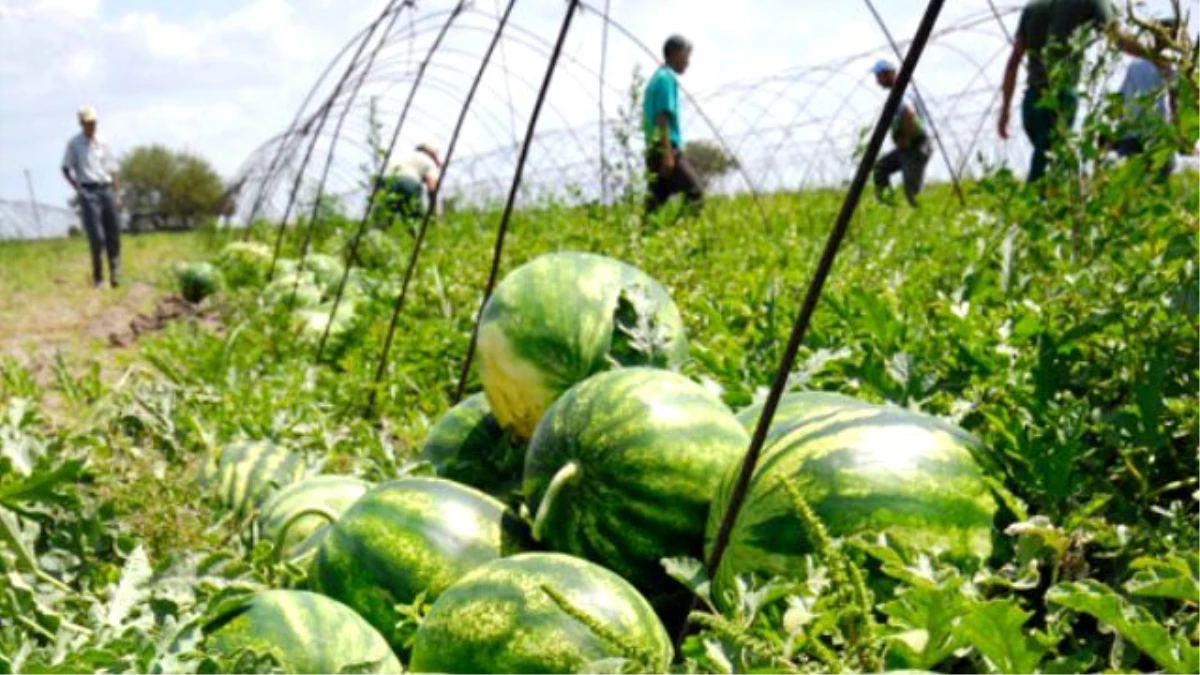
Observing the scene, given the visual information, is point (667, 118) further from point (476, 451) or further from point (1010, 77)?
point (476, 451)

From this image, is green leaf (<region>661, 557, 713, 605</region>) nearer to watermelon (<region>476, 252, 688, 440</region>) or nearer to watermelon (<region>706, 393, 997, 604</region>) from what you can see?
watermelon (<region>706, 393, 997, 604</region>)

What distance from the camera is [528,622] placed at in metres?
1.52

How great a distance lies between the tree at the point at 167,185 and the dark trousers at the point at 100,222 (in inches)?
1725

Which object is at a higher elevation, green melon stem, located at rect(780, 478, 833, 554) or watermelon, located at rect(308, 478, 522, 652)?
green melon stem, located at rect(780, 478, 833, 554)

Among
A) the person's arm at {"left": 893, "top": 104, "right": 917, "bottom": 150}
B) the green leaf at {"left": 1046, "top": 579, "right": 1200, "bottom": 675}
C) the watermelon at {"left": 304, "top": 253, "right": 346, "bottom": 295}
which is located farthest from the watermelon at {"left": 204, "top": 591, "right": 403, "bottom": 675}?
the person's arm at {"left": 893, "top": 104, "right": 917, "bottom": 150}

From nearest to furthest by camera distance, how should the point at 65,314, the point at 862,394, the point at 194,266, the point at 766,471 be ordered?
the point at 766,471
the point at 862,394
the point at 194,266
the point at 65,314

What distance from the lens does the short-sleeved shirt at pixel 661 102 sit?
8.91m

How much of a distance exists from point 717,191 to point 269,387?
46.8 feet

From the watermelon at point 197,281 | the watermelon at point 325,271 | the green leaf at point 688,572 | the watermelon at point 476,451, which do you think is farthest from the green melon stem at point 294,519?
the watermelon at point 197,281

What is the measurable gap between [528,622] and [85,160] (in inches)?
535

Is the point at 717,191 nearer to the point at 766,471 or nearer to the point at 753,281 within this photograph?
the point at 753,281

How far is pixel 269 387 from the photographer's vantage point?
4152 millimetres

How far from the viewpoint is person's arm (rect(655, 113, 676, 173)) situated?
8828mm

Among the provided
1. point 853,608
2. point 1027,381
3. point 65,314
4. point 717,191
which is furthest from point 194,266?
point 853,608
